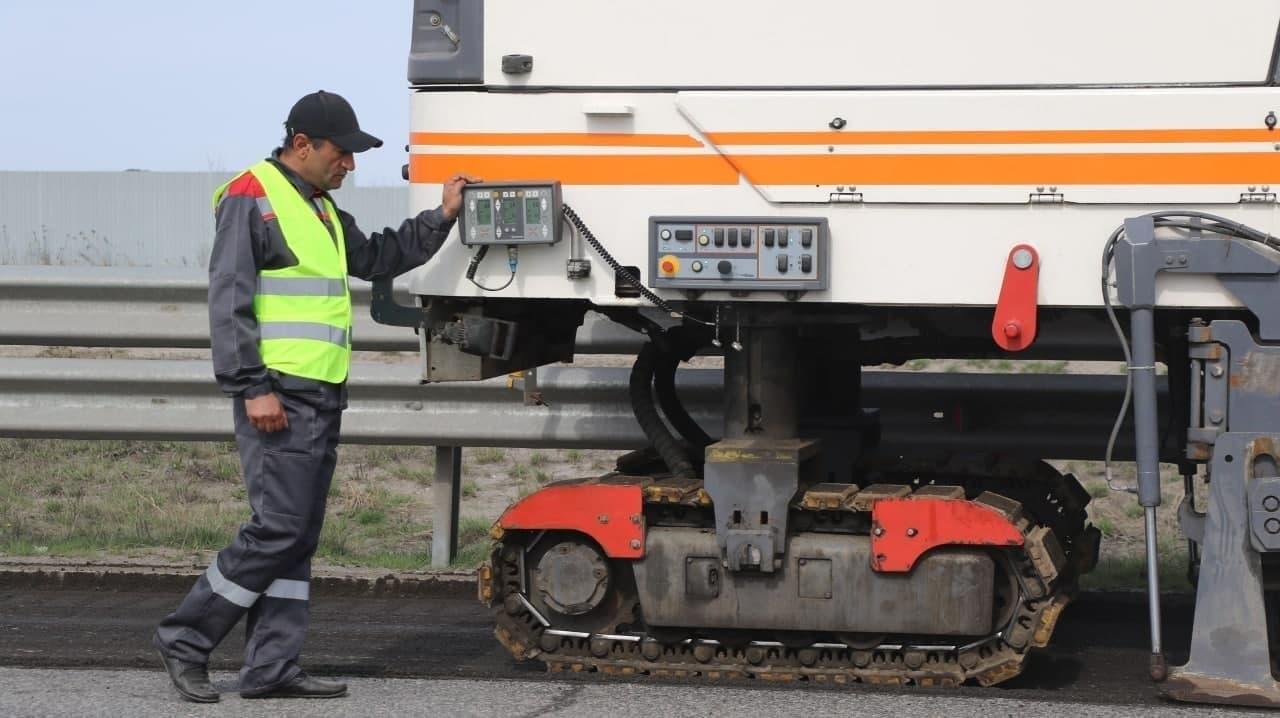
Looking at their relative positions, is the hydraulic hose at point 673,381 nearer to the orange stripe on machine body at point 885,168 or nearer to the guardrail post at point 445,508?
the orange stripe on machine body at point 885,168

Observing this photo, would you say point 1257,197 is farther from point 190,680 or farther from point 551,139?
point 190,680

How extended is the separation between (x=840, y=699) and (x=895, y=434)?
2.26 m

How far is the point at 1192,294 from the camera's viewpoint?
512 centimetres

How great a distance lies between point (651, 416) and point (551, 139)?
1221mm

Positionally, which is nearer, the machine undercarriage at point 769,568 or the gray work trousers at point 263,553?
the gray work trousers at point 263,553

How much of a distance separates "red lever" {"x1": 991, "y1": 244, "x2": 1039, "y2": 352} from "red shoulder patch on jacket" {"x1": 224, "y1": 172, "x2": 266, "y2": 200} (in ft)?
7.48

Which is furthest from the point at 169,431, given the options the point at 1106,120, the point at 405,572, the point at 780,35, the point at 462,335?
the point at 1106,120

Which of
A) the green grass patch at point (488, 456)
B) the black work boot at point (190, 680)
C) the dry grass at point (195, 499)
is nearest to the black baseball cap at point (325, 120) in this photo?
the black work boot at point (190, 680)

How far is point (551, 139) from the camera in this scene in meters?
5.38

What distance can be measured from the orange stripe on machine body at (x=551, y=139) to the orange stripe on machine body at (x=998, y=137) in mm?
158

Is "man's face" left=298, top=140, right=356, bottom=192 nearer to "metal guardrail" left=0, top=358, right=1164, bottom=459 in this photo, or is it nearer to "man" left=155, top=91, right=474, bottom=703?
"man" left=155, top=91, right=474, bottom=703

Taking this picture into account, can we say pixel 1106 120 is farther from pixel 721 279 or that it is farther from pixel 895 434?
pixel 895 434

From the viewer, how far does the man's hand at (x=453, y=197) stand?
212 inches

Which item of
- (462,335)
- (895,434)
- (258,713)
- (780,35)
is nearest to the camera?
(258,713)
